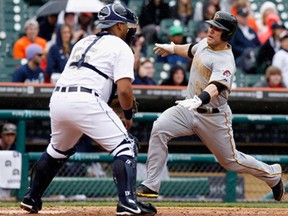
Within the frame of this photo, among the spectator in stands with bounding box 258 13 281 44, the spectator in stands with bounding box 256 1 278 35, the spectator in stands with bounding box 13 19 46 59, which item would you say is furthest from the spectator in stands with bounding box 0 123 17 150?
the spectator in stands with bounding box 256 1 278 35

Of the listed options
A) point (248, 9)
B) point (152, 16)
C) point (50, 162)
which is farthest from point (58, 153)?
point (248, 9)

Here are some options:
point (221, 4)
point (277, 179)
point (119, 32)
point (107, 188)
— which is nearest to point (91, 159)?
point (107, 188)

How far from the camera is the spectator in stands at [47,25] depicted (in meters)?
14.1

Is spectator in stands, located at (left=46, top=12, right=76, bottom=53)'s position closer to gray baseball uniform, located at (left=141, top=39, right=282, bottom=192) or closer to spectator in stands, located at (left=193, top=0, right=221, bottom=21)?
spectator in stands, located at (left=193, top=0, right=221, bottom=21)

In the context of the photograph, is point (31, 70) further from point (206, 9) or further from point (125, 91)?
point (125, 91)

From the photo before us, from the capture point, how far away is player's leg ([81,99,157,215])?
7.18 m

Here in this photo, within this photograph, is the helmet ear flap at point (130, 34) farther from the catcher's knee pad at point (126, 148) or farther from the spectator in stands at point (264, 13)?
the spectator in stands at point (264, 13)

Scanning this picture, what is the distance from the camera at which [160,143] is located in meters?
8.41

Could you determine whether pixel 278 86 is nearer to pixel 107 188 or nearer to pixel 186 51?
pixel 107 188

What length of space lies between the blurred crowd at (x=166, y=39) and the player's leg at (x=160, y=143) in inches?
159

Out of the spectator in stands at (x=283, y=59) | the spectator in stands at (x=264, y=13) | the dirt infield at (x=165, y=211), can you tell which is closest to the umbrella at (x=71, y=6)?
the spectator in stands at (x=283, y=59)

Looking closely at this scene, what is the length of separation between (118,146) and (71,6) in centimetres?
657

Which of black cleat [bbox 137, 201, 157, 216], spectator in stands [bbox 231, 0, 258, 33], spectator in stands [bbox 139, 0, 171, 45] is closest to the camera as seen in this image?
black cleat [bbox 137, 201, 157, 216]

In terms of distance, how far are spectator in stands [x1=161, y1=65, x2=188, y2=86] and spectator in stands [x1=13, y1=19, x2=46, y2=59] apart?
2068 mm
